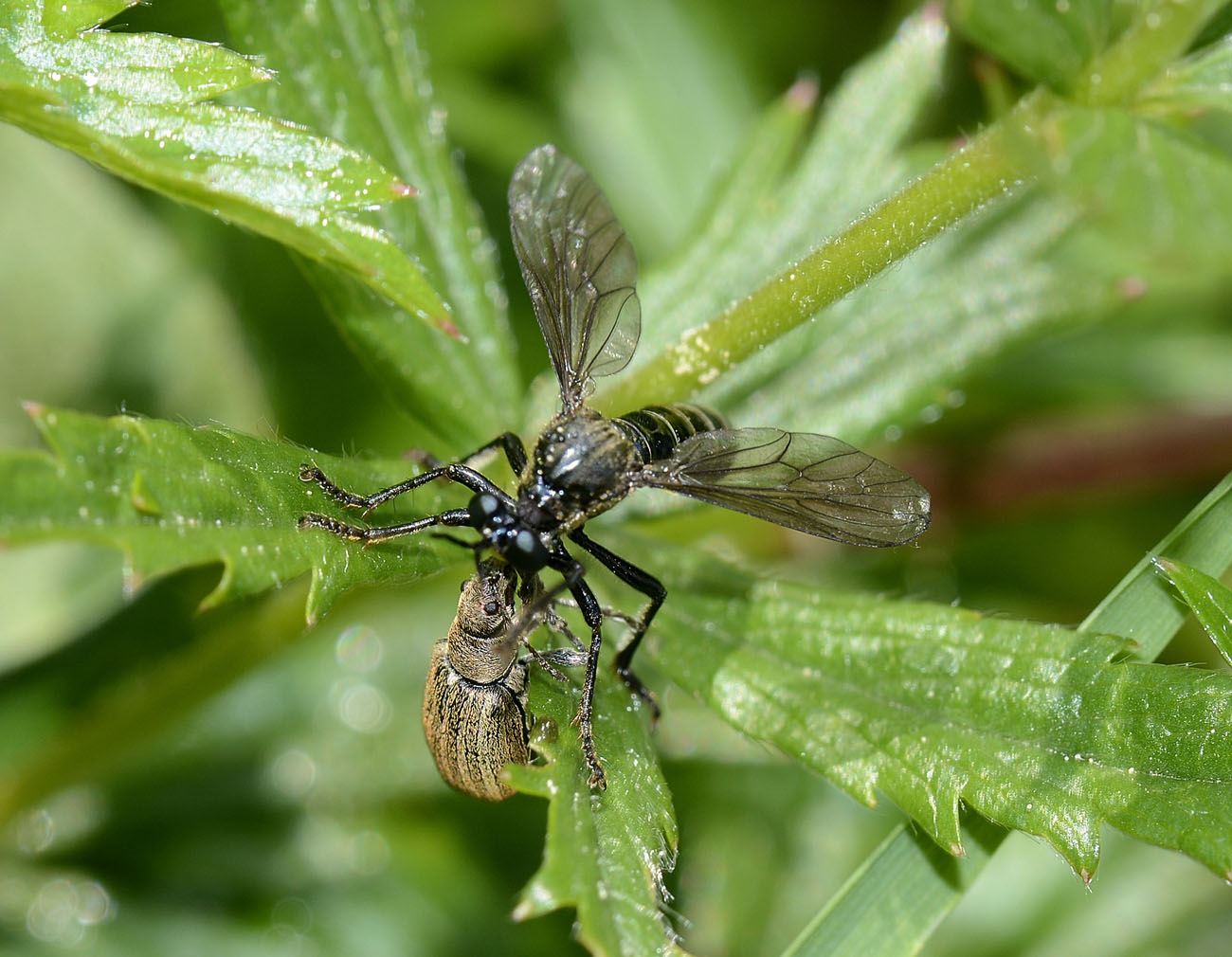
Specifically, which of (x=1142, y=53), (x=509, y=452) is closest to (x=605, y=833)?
(x=509, y=452)

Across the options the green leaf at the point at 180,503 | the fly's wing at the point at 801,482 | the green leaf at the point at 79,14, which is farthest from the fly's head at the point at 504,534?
the green leaf at the point at 79,14

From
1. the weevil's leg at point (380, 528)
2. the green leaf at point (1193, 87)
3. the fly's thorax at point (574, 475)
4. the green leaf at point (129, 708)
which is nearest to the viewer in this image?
the weevil's leg at point (380, 528)

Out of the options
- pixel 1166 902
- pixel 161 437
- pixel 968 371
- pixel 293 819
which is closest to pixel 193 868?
pixel 293 819

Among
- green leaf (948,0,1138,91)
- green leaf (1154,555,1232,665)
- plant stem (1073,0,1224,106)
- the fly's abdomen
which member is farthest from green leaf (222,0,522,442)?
Answer: green leaf (1154,555,1232,665)

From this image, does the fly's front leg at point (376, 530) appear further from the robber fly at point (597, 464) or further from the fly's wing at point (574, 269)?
the fly's wing at point (574, 269)

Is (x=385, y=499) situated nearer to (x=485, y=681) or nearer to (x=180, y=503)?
(x=485, y=681)

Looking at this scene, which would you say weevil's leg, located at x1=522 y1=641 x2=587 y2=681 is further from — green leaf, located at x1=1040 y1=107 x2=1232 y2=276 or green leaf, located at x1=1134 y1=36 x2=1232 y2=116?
green leaf, located at x1=1134 y1=36 x2=1232 y2=116
